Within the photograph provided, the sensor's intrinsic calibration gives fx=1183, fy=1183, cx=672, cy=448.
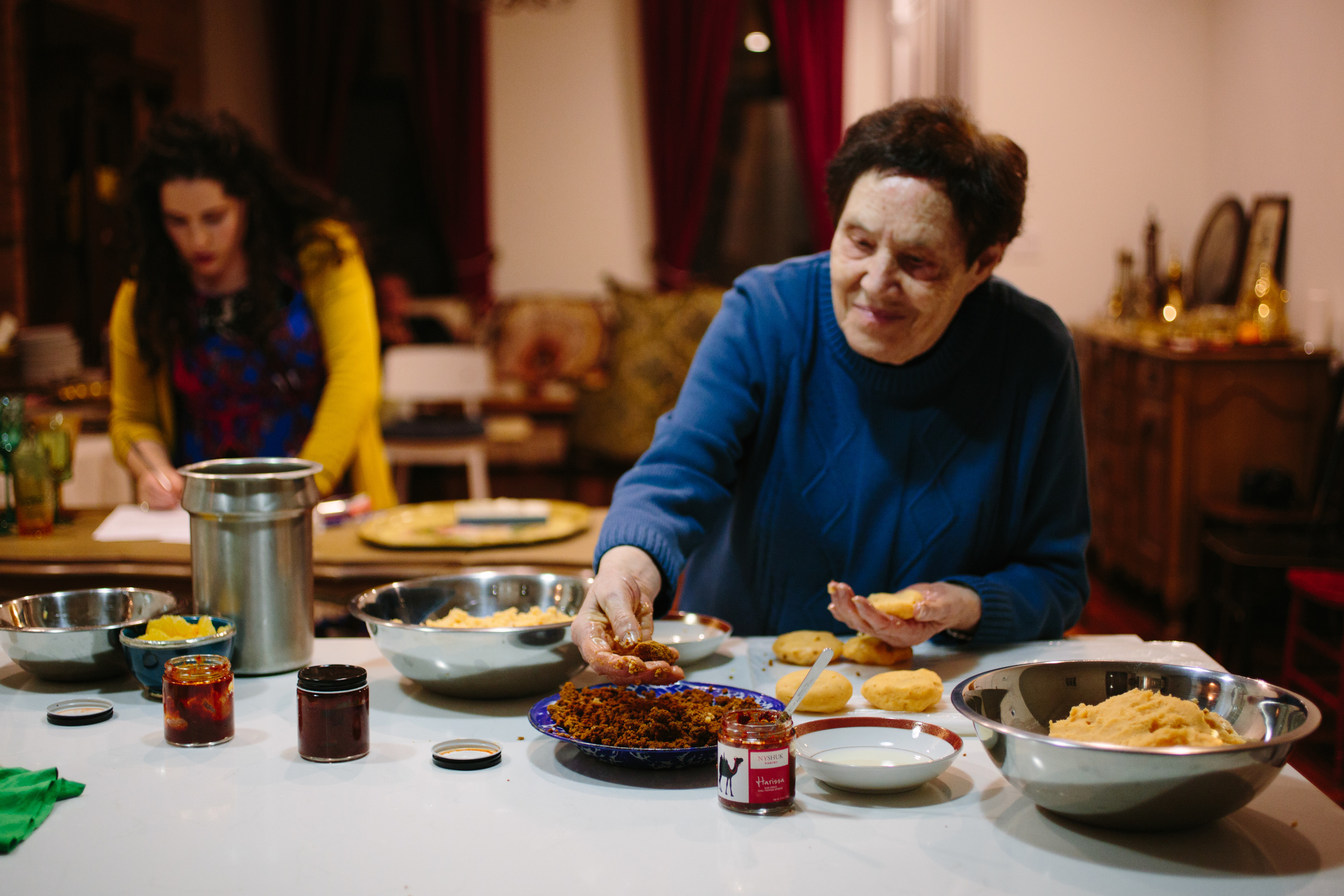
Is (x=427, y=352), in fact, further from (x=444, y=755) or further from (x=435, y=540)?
(x=444, y=755)

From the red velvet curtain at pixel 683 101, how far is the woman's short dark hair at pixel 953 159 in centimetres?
549

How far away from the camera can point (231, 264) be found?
2766mm

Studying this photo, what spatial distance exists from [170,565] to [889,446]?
133 centimetres

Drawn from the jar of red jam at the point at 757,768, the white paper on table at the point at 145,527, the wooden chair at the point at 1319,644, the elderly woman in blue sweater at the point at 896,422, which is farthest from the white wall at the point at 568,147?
the jar of red jam at the point at 757,768

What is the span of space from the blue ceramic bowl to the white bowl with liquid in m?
0.68

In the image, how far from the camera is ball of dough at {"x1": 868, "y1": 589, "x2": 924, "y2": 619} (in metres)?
1.48

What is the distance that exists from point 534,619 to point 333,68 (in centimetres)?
653

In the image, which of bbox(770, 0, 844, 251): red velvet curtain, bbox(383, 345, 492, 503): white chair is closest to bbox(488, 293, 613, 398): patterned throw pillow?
bbox(383, 345, 492, 503): white chair

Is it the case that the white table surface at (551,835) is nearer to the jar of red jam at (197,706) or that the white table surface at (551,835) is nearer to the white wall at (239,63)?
the jar of red jam at (197,706)

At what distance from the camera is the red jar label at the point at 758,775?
1067 millimetres

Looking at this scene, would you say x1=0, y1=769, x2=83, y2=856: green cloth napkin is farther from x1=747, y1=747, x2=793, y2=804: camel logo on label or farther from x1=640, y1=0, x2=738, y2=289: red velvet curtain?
x1=640, y1=0, x2=738, y2=289: red velvet curtain

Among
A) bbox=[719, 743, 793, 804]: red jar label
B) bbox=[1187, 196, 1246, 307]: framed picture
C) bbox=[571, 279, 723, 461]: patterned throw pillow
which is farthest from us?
bbox=[571, 279, 723, 461]: patterned throw pillow

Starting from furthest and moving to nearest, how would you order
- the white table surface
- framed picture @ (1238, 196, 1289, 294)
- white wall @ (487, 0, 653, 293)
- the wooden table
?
white wall @ (487, 0, 653, 293) → framed picture @ (1238, 196, 1289, 294) → the wooden table → the white table surface

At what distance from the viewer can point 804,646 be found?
153 cm
